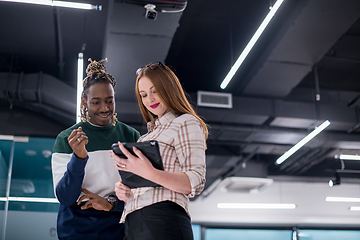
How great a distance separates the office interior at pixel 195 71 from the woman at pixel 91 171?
2.32m

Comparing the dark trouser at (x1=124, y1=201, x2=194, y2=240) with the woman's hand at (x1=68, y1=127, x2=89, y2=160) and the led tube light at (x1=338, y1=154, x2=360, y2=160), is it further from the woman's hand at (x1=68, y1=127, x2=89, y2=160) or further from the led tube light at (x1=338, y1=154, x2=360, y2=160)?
the led tube light at (x1=338, y1=154, x2=360, y2=160)

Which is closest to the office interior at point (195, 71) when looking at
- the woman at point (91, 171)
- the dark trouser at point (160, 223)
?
the woman at point (91, 171)

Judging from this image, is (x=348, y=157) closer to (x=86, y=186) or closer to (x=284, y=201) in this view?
(x=284, y=201)

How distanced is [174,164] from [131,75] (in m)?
3.82

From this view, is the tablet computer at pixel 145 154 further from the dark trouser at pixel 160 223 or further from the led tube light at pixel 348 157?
the led tube light at pixel 348 157

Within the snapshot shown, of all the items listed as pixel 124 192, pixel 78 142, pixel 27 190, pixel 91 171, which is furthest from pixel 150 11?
pixel 27 190

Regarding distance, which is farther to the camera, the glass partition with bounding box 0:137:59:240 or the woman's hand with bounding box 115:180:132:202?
the glass partition with bounding box 0:137:59:240

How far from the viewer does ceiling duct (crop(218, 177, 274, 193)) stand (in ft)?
29.3

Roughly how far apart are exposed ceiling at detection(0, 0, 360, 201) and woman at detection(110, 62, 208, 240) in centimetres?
256

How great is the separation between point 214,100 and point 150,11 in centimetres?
243

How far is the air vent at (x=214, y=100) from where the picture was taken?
235 inches

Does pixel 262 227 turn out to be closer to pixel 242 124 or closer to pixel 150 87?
pixel 242 124

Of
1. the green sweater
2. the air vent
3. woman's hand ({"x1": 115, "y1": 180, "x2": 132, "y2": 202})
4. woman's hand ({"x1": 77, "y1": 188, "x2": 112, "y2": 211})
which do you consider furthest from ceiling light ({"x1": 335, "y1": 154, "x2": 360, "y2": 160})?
woman's hand ({"x1": 115, "y1": 180, "x2": 132, "y2": 202})

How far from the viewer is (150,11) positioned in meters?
3.88
